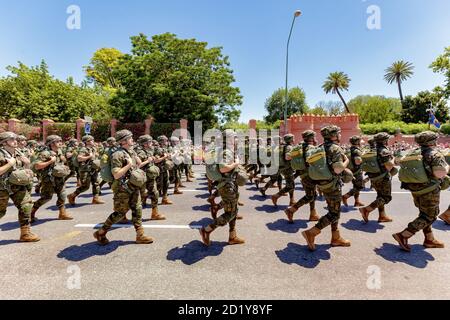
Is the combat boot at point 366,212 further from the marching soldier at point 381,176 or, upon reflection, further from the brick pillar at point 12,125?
the brick pillar at point 12,125

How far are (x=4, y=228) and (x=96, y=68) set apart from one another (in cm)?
5161

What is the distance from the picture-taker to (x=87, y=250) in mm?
4336

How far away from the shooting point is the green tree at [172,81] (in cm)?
2297

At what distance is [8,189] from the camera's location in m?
4.39

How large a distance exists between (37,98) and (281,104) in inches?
1663

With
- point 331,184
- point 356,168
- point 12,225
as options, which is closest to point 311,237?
point 331,184

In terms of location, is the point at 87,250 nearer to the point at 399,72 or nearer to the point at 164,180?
the point at 164,180

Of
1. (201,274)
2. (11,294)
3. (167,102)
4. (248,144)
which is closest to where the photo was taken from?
(11,294)

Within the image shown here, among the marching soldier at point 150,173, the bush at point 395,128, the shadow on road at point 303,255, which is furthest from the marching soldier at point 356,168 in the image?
the bush at point 395,128

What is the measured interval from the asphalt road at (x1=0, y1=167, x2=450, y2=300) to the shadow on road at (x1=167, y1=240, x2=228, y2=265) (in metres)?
0.02
